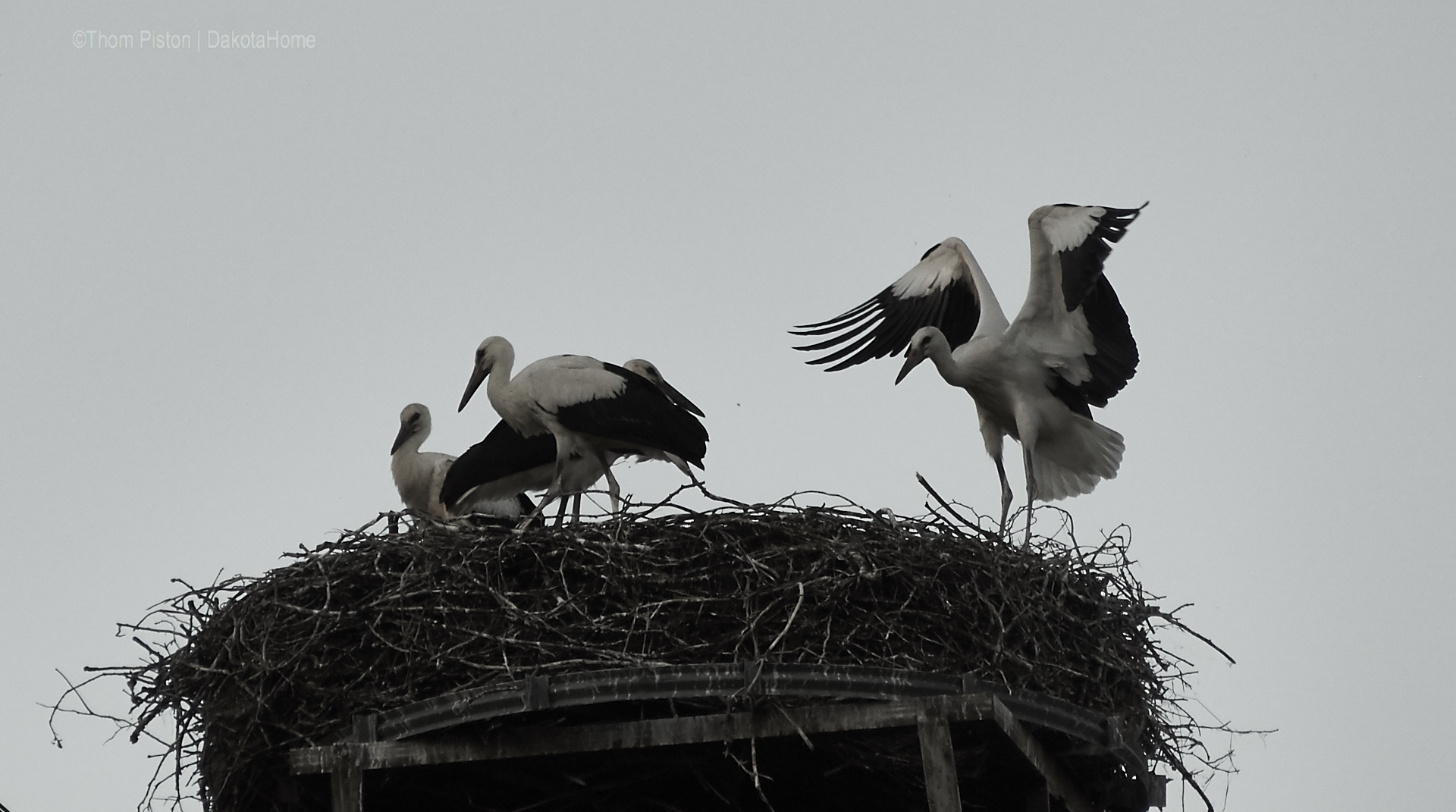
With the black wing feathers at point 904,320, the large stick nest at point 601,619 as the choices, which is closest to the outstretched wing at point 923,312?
the black wing feathers at point 904,320

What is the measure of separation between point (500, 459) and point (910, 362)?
1.81m

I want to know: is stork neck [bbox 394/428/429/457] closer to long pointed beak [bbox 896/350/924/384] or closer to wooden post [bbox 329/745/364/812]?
long pointed beak [bbox 896/350/924/384]

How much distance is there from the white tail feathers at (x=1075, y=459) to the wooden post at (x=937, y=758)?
3238 mm

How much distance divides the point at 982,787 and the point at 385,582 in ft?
6.51

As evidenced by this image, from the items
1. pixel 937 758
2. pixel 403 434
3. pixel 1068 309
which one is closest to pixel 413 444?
pixel 403 434

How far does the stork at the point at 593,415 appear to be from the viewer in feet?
24.6

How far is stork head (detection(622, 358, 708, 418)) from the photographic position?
7.76m

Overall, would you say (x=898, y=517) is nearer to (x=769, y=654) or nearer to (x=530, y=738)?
(x=769, y=654)

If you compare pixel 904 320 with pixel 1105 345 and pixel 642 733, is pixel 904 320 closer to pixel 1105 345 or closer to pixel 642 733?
pixel 1105 345

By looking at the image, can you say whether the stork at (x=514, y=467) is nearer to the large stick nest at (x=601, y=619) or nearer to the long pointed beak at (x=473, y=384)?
the long pointed beak at (x=473, y=384)

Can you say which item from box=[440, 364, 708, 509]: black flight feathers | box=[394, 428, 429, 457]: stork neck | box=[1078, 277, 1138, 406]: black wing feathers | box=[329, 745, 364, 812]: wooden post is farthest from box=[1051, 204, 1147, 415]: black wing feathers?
box=[329, 745, 364, 812]: wooden post

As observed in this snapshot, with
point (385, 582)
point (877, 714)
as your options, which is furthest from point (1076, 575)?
point (385, 582)

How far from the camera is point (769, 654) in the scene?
5215 mm

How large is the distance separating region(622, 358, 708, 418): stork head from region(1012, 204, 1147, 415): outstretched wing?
140cm
